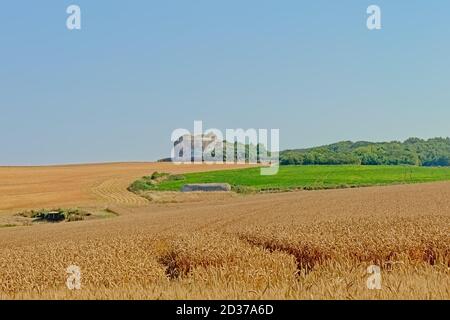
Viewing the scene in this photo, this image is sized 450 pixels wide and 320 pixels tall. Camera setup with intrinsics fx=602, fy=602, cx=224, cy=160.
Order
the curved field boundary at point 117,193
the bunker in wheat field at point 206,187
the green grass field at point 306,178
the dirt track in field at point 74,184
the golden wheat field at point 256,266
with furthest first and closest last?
the green grass field at point 306,178
the bunker in wheat field at point 206,187
the dirt track in field at point 74,184
the curved field boundary at point 117,193
the golden wheat field at point 256,266

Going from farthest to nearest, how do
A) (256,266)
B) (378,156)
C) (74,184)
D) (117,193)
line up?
(378,156) → (74,184) → (117,193) → (256,266)

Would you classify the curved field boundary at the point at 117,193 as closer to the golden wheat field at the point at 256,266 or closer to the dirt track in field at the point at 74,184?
the dirt track in field at the point at 74,184

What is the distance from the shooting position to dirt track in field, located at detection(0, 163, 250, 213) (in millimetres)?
54438

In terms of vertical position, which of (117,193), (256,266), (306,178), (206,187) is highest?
(256,266)

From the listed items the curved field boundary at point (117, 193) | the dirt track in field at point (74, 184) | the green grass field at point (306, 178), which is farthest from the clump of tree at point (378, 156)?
the curved field boundary at point (117, 193)

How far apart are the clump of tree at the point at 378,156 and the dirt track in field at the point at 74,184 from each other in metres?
15.5

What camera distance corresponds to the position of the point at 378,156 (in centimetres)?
10562

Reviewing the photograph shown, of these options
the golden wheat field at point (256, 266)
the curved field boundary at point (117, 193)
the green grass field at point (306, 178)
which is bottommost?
the curved field boundary at point (117, 193)

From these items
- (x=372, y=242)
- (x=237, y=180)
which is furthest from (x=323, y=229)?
(x=237, y=180)

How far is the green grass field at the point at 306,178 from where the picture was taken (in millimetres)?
66375

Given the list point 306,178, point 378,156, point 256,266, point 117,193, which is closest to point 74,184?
point 117,193

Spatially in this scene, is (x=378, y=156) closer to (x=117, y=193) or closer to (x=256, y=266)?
(x=117, y=193)

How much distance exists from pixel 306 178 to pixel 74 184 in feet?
90.7
